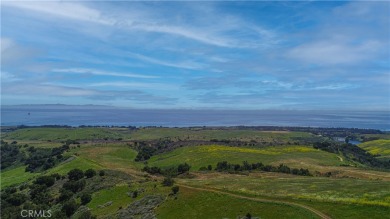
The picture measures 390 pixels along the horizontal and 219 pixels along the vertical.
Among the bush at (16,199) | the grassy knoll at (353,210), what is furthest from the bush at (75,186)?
the grassy knoll at (353,210)

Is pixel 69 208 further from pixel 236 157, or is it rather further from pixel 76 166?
pixel 236 157

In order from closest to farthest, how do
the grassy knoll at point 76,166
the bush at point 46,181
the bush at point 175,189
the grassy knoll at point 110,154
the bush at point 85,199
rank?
1. the bush at point 175,189
2. the bush at point 85,199
3. the bush at point 46,181
4. the grassy knoll at point 76,166
5. the grassy knoll at point 110,154

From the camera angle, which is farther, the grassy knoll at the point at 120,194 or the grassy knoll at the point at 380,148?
the grassy knoll at the point at 380,148

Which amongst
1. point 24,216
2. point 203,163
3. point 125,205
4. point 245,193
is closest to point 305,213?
point 245,193

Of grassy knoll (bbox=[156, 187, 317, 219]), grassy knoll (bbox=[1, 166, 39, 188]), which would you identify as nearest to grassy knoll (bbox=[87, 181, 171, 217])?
grassy knoll (bbox=[156, 187, 317, 219])

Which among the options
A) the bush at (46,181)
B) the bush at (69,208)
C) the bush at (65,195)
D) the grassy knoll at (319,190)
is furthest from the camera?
the bush at (46,181)

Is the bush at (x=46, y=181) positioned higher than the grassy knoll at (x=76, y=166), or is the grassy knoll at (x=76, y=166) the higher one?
the grassy knoll at (x=76, y=166)

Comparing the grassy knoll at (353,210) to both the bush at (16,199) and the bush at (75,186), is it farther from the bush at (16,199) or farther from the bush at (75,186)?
the bush at (16,199)
